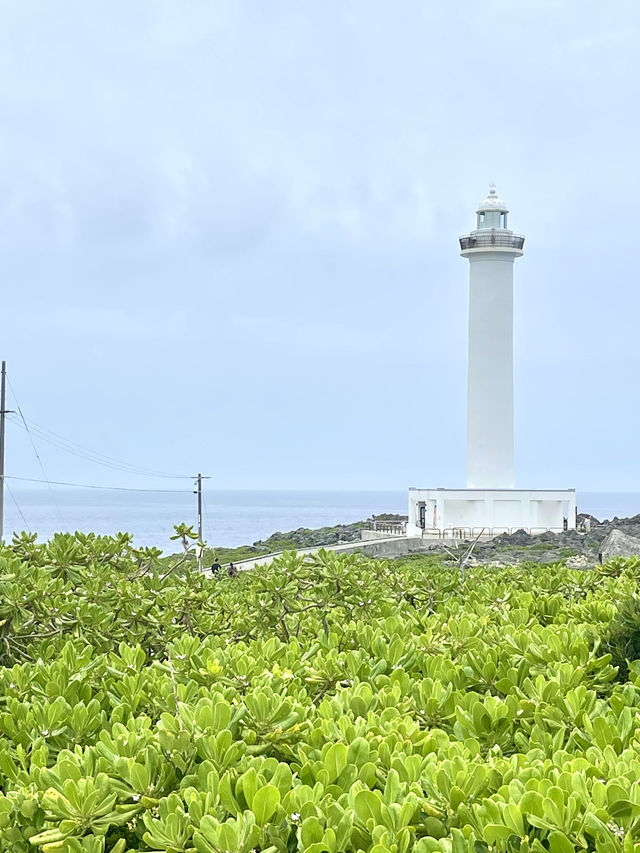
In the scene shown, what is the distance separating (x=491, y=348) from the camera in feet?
126

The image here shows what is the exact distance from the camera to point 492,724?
11.6 ft

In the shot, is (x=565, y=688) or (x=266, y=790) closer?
A: (x=266, y=790)

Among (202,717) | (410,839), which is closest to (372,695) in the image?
(202,717)

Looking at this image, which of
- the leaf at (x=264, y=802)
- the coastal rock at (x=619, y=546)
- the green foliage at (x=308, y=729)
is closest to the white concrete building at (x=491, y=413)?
the coastal rock at (x=619, y=546)

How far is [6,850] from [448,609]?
367 cm

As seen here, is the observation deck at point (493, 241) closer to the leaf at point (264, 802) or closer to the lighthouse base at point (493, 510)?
the lighthouse base at point (493, 510)

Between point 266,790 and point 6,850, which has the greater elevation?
point 266,790

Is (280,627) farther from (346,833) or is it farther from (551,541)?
(551,541)

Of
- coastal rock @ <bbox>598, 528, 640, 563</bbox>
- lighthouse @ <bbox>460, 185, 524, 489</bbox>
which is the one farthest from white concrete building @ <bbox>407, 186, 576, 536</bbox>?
coastal rock @ <bbox>598, 528, 640, 563</bbox>

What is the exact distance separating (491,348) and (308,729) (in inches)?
1415

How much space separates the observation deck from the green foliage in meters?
33.4

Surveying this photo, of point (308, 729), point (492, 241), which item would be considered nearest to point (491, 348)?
point (492, 241)

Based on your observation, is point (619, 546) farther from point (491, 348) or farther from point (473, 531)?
point (491, 348)

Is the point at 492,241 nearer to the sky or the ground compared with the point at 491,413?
nearer to the sky
